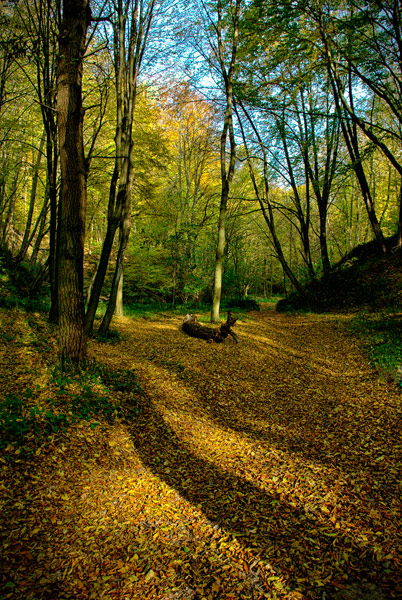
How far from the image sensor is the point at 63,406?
12.3ft

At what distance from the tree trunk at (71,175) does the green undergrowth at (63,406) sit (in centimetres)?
52

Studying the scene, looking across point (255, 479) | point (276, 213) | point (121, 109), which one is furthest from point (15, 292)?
point (276, 213)

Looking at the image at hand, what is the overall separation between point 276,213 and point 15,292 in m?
27.2

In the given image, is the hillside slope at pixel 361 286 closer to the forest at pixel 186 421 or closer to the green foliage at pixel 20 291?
the forest at pixel 186 421

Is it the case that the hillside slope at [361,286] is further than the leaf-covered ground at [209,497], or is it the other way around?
the hillside slope at [361,286]

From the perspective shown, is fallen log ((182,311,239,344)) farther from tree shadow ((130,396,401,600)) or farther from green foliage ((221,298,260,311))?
green foliage ((221,298,260,311))

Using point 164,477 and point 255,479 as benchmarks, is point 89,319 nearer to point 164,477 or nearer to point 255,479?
point 164,477

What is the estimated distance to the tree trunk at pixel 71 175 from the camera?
14.6ft

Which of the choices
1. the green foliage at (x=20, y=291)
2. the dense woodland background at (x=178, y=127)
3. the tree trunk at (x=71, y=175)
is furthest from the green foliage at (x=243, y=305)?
the tree trunk at (x=71, y=175)

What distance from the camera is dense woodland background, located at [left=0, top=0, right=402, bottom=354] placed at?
6758 mm

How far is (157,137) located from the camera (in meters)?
12.5

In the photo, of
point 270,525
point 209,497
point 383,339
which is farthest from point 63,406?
point 383,339

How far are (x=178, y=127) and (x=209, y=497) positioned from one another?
20507 mm

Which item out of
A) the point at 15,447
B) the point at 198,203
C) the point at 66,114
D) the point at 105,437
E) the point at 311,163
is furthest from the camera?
the point at 198,203
